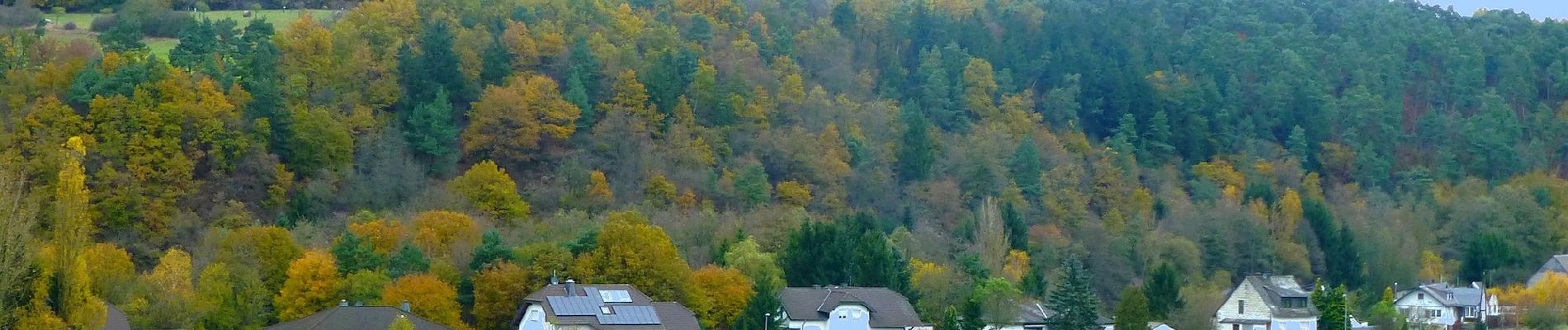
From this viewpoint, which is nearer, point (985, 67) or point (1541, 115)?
point (985, 67)

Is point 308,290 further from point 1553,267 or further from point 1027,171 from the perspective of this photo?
point 1553,267

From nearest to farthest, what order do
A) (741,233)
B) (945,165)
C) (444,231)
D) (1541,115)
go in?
(444,231), (741,233), (945,165), (1541,115)

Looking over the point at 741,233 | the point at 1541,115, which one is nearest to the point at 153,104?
the point at 741,233

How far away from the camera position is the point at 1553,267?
110m

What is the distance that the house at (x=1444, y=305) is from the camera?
95.5m

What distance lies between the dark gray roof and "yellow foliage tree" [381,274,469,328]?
8466 millimetres

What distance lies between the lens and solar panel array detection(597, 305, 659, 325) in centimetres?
6562

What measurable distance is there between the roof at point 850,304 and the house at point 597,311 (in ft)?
15.6

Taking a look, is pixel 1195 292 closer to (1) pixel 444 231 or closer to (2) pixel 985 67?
(1) pixel 444 231

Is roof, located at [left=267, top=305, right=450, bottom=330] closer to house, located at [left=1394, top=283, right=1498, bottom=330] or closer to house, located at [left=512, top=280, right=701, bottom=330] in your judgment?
house, located at [left=512, top=280, right=701, bottom=330]

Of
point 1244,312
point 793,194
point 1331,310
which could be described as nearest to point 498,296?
point 1244,312

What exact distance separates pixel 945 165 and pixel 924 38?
24.7 metres

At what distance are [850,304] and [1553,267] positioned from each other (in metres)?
50.4

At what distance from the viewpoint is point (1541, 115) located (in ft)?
487
